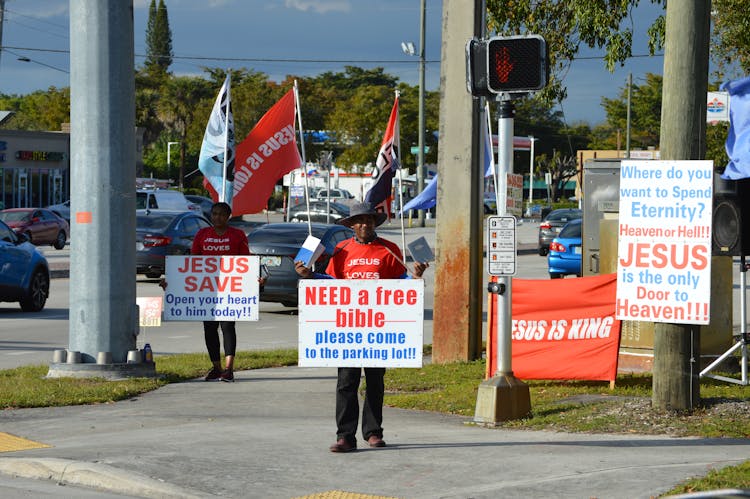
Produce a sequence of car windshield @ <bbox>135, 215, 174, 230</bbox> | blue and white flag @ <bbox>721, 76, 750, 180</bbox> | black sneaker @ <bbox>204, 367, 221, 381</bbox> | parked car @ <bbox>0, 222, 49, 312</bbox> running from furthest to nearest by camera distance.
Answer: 1. car windshield @ <bbox>135, 215, 174, 230</bbox>
2. parked car @ <bbox>0, 222, 49, 312</bbox>
3. black sneaker @ <bbox>204, 367, 221, 381</bbox>
4. blue and white flag @ <bbox>721, 76, 750, 180</bbox>

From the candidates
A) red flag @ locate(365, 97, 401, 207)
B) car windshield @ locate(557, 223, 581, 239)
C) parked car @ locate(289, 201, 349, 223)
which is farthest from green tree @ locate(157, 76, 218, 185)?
red flag @ locate(365, 97, 401, 207)

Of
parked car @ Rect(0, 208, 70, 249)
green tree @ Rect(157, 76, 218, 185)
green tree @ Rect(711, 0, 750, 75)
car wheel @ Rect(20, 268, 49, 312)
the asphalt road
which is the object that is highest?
green tree @ Rect(157, 76, 218, 185)

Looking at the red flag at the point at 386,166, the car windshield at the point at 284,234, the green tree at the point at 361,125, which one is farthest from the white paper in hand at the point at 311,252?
the green tree at the point at 361,125

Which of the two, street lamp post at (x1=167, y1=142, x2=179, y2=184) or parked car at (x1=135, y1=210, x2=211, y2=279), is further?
street lamp post at (x1=167, y1=142, x2=179, y2=184)

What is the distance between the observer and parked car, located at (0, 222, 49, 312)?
20.2m

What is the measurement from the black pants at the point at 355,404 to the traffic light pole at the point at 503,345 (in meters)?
1.26

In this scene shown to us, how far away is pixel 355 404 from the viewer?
29.0 feet

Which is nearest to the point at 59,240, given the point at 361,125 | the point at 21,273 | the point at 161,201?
the point at 161,201

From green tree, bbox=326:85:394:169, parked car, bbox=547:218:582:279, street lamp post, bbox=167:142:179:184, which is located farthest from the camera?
street lamp post, bbox=167:142:179:184

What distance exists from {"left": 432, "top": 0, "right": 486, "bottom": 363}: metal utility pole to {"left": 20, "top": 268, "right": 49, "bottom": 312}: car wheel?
927cm

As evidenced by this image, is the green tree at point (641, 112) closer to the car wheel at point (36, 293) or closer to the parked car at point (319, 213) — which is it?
the parked car at point (319, 213)

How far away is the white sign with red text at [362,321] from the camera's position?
8969 millimetres

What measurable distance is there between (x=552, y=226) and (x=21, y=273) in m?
24.9

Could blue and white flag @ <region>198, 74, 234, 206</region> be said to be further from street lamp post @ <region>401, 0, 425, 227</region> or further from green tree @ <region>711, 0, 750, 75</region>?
street lamp post @ <region>401, 0, 425, 227</region>
